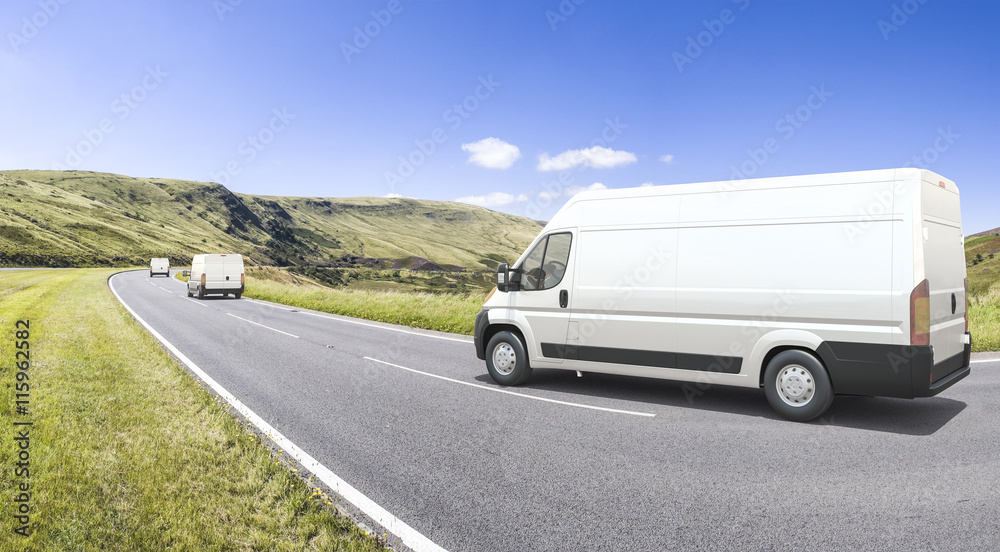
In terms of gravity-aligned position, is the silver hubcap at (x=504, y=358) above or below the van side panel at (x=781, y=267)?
below

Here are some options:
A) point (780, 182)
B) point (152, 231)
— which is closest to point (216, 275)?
point (780, 182)

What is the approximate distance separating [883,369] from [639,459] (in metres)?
2.90

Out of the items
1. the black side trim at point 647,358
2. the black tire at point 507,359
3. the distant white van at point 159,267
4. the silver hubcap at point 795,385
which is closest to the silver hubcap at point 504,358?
the black tire at point 507,359

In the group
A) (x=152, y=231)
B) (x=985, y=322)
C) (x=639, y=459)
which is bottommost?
(x=639, y=459)

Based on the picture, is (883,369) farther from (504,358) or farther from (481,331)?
(481,331)

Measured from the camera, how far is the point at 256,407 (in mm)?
6555

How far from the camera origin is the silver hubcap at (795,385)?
19.3ft

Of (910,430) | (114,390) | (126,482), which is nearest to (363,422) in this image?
(126,482)

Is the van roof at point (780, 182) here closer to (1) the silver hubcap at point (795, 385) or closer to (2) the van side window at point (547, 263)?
(2) the van side window at point (547, 263)

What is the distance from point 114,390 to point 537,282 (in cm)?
565

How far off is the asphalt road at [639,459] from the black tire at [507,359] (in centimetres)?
25

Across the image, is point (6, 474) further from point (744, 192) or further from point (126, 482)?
point (744, 192)

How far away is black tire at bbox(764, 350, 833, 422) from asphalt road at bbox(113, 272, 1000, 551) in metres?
0.17

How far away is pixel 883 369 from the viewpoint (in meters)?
5.51
